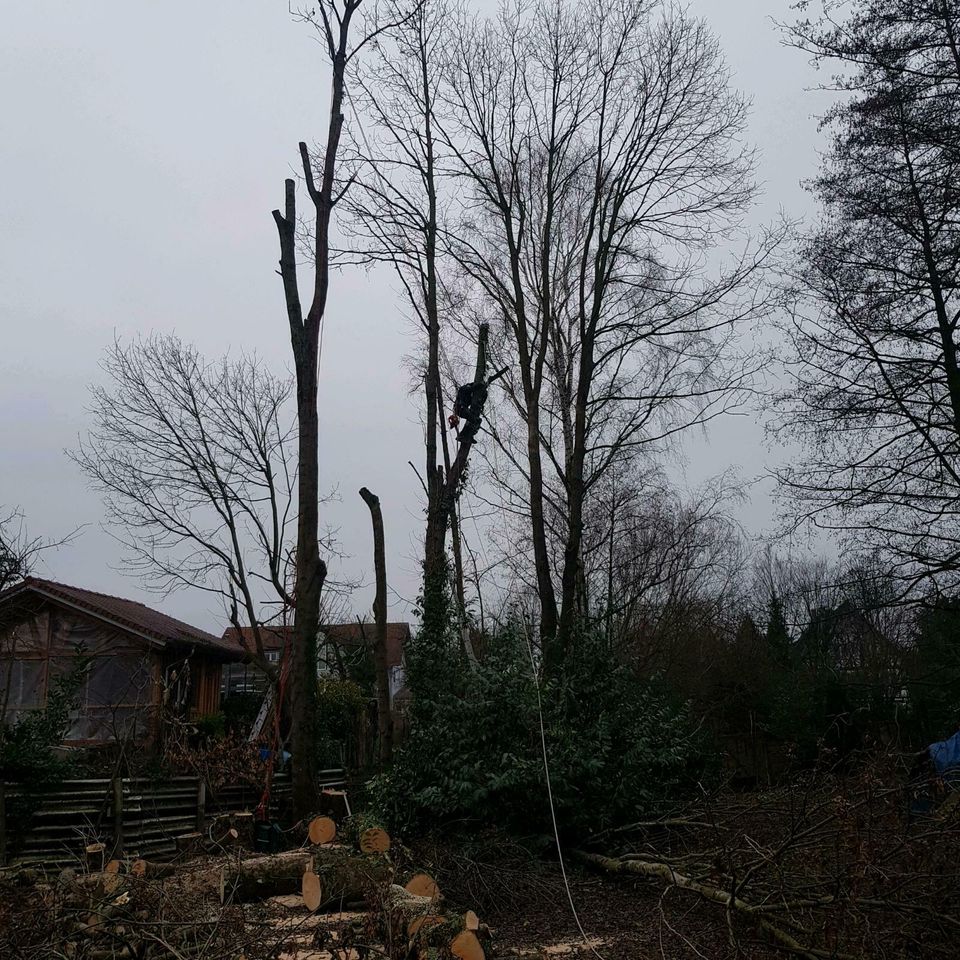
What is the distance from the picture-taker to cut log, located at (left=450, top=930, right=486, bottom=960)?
15.2 ft

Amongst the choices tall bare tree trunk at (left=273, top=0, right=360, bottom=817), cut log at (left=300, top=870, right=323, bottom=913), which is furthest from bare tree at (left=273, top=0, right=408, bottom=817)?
cut log at (left=300, top=870, right=323, bottom=913)

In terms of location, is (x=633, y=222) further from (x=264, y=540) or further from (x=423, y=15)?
(x=264, y=540)

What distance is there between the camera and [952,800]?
18.6 ft

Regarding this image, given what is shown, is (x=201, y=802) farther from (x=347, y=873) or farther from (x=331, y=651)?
(x=331, y=651)

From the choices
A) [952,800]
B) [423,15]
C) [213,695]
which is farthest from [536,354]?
[213,695]

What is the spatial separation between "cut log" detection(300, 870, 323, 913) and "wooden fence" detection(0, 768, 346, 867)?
558 cm

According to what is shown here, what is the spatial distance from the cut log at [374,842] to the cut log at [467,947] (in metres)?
1.48

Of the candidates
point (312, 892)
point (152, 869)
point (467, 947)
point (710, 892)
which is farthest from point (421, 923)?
point (152, 869)

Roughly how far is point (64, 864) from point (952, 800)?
27.3ft

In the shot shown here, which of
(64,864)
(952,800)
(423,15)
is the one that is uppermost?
(423,15)

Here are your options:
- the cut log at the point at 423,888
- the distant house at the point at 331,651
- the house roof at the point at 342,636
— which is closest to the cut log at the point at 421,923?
the cut log at the point at 423,888

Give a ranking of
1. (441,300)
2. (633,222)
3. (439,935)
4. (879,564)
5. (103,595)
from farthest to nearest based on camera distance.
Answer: (103,595) < (441,300) < (633,222) < (879,564) < (439,935)

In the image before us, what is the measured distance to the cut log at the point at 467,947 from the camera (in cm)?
463

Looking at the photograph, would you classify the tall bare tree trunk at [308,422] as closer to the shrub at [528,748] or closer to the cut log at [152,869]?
the shrub at [528,748]
